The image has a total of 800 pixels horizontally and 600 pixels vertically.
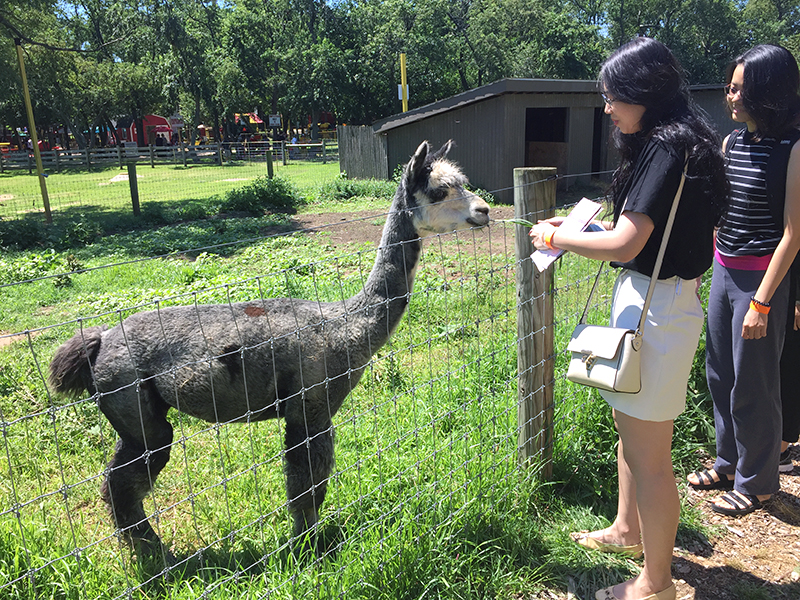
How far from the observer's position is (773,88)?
2.84 m

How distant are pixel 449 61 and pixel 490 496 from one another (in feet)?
144

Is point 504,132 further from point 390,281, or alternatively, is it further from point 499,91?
point 390,281

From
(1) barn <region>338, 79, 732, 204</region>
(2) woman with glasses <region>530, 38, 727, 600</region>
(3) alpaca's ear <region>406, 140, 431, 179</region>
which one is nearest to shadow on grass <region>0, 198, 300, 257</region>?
(1) barn <region>338, 79, 732, 204</region>

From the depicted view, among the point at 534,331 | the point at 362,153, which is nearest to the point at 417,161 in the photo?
Result: the point at 534,331

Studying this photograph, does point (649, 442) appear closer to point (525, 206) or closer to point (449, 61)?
point (525, 206)

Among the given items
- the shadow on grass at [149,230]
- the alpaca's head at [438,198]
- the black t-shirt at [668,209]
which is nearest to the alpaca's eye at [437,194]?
the alpaca's head at [438,198]

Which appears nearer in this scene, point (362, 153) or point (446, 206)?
point (446, 206)

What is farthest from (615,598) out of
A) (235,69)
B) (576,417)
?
(235,69)

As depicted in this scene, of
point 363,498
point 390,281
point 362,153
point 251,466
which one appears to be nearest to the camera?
point 251,466

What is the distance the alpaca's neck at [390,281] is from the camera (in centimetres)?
320

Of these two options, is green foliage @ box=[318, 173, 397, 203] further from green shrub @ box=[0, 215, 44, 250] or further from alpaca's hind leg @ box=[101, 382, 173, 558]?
alpaca's hind leg @ box=[101, 382, 173, 558]

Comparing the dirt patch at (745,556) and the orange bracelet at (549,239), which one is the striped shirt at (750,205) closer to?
the orange bracelet at (549,239)

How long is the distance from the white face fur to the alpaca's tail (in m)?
1.81

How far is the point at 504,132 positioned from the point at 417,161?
12854 millimetres
